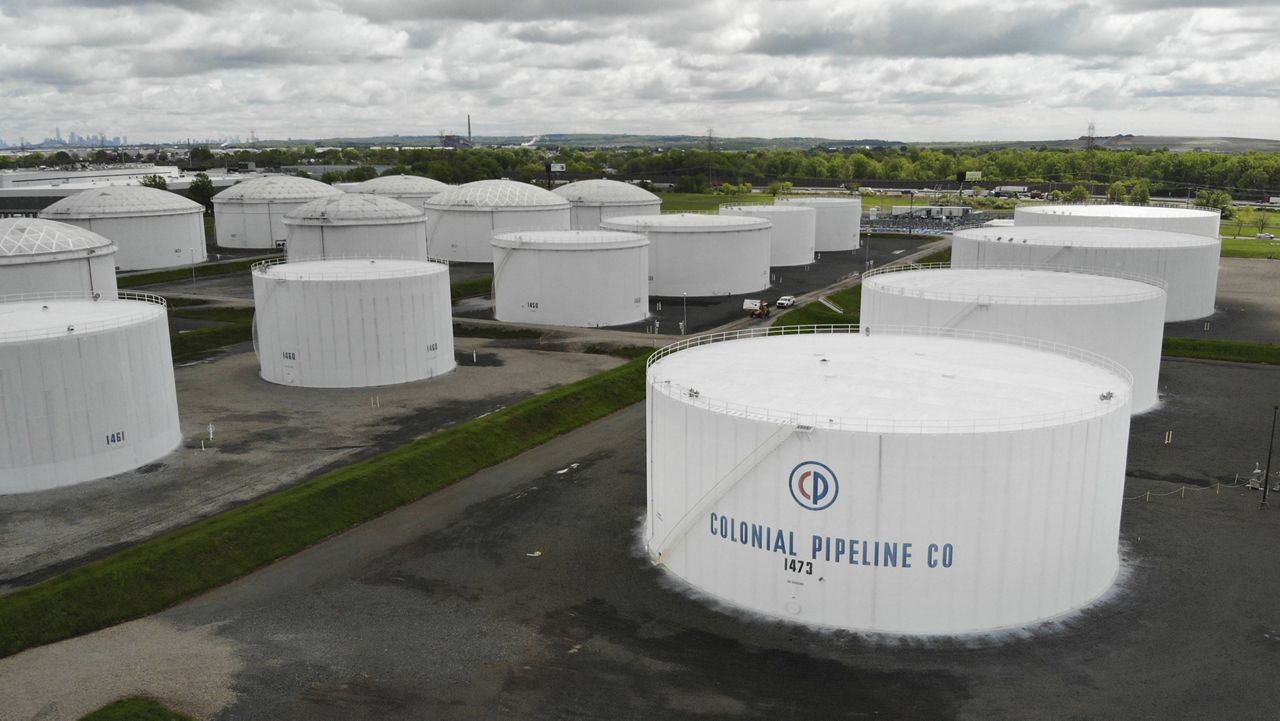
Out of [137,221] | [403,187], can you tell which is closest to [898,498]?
[137,221]

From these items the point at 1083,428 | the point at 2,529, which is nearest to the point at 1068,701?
the point at 1083,428

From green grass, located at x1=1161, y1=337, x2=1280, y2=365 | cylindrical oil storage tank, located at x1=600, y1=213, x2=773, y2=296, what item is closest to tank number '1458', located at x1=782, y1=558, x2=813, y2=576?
green grass, located at x1=1161, y1=337, x2=1280, y2=365

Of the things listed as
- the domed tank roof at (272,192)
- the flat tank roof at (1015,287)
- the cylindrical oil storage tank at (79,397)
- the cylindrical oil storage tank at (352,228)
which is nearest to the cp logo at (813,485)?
the flat tank roof at (1015,287)

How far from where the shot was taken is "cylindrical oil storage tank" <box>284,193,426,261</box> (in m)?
89.2

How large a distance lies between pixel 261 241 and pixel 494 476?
8760cm

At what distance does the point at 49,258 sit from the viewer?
67.4 meters

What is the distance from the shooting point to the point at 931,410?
30.1 m

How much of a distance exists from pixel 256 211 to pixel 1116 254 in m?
95.0

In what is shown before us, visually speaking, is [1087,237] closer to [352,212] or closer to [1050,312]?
[1050,312]

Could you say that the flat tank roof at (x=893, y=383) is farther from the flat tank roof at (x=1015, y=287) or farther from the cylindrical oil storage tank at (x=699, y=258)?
the cylindrical oil storage tank at (x=699, y=258)

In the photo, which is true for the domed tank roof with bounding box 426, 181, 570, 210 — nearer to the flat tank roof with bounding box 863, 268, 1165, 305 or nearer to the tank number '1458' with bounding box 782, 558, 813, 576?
the flat tank roof with bounding box 863, 268, 1165, 305

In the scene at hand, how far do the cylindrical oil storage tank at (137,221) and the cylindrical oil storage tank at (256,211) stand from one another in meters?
10.1

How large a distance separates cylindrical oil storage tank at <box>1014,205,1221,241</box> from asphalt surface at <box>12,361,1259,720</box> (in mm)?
61069

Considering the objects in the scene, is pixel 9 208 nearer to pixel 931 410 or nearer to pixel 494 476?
pixel 494 476
